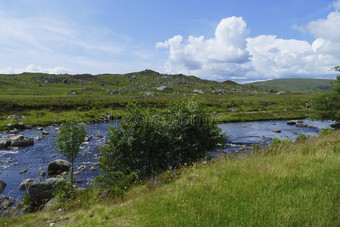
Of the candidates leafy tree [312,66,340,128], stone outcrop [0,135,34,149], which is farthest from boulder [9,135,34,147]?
leafy tree [312,66,340,128]

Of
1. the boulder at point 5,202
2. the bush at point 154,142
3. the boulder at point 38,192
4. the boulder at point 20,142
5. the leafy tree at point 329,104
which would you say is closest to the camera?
the bush at point 154,142

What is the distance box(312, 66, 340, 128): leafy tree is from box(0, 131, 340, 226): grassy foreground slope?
32.3m

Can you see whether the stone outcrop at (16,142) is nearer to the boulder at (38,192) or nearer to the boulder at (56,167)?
the boulder at (56,167)

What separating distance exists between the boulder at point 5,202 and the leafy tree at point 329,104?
44.2 metres

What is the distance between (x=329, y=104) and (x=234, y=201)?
39.3 metres

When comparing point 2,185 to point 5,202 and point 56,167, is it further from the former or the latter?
point 56,167

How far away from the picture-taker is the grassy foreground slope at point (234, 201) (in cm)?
598

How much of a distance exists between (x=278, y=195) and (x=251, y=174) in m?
1.84

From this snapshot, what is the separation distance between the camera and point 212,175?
955cm

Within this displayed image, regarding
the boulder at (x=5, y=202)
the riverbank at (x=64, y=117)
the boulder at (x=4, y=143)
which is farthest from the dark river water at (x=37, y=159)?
the riverbank at (x=64, y=117)

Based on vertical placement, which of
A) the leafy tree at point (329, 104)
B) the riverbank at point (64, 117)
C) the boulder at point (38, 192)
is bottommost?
the boulder at point (38, 192)

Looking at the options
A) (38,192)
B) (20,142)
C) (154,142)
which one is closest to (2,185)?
(38,192)

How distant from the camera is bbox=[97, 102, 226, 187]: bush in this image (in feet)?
49.3

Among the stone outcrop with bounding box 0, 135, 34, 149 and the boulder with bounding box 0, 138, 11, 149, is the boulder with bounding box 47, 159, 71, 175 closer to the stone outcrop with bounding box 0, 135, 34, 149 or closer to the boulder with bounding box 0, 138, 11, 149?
the stone outcrop with bounding box 0, 135, 34, 149
